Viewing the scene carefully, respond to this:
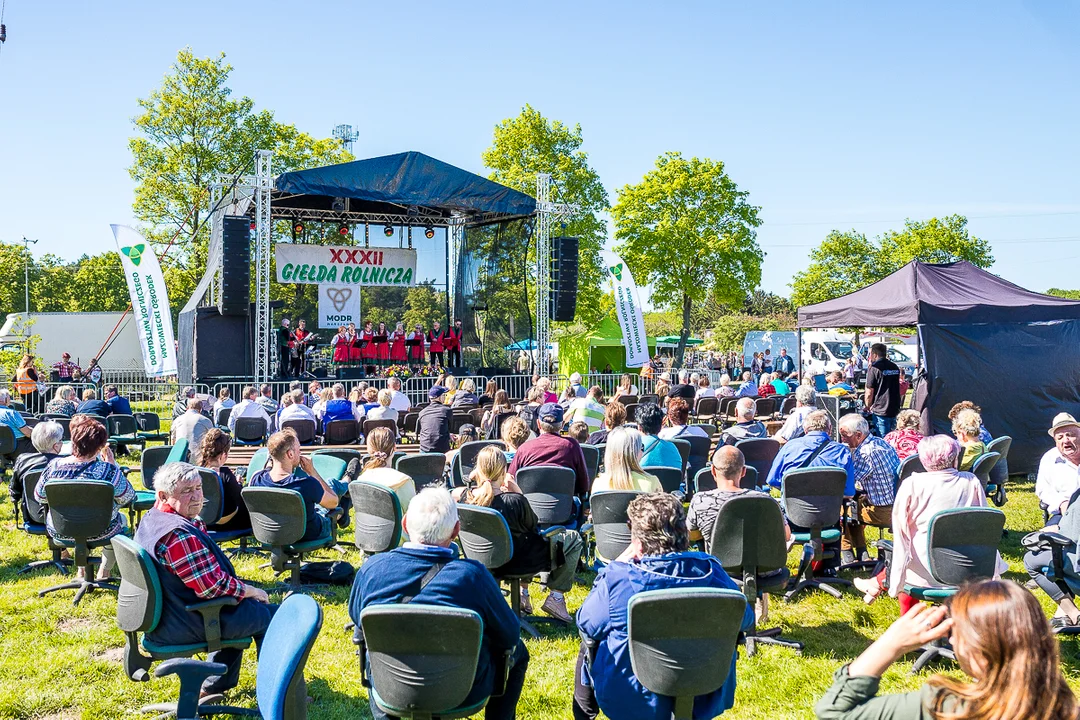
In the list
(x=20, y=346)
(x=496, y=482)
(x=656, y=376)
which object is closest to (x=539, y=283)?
(x=656, y=376)

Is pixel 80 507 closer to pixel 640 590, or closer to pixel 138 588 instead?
pixel 138 588

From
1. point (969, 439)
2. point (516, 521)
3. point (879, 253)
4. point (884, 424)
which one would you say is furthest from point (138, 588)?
point (879, 253)

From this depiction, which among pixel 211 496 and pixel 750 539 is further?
pixel 211 496

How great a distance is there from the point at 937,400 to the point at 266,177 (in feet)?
37.4

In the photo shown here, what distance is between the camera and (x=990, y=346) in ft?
32.6

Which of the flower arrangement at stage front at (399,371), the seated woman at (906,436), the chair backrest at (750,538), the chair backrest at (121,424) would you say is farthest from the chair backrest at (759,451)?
the flower arrangement at stage front at (399,371)

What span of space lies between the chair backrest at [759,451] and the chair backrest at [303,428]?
16.8ft

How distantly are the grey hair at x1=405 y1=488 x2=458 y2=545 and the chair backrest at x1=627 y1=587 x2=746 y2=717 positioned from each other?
2.34 ft

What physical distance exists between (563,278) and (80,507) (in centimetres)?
1354

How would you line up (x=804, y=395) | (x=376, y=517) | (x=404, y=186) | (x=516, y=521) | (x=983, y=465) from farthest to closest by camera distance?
(x=404, y=186) < (x=804, y=395) < (x=983, y=465) < (x=376, y=517) < (x=516, y=521)

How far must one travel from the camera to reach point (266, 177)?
15102mm

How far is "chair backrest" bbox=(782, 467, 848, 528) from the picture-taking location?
5.20 metres

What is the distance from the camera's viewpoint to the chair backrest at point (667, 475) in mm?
5832

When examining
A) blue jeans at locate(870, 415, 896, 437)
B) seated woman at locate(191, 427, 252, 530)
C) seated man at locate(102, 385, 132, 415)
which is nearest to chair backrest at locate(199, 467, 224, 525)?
seated woman at locate(191, 427, 252, 530)
